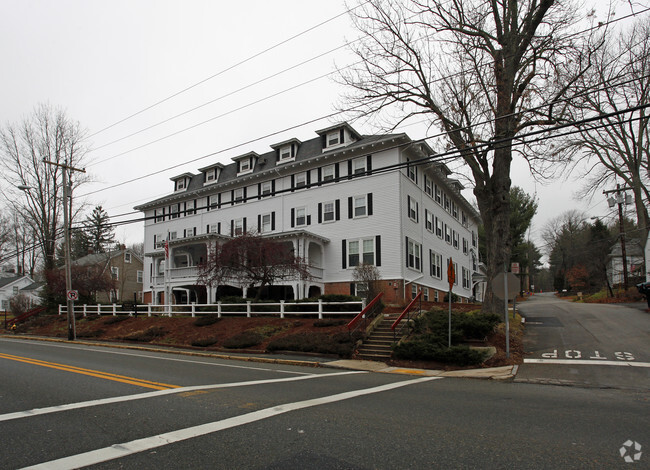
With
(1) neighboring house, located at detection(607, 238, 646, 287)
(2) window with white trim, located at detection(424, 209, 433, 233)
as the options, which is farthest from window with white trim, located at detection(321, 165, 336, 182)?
(1) neighboring house, located at detection(607, 238, 646, 287)

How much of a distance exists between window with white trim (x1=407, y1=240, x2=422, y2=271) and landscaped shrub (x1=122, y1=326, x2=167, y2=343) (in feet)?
49.2

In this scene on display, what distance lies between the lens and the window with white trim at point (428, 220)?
31.3 meters

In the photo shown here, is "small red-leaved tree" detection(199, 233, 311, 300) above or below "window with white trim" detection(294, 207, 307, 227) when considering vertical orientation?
below

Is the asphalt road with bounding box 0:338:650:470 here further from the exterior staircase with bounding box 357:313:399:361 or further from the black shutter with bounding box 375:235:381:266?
the black shutter with bounding box 375:235:381:266

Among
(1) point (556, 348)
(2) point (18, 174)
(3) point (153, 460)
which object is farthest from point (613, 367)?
(2) point (18, 174)

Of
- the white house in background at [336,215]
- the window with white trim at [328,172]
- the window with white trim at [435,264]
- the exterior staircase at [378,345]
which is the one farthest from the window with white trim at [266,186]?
the exterior staircase at [378,345]

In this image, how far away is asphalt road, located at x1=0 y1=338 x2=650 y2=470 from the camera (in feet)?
14.8

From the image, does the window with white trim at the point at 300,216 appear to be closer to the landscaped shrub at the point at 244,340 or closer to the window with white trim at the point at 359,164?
the window with white trim at the point at 359,164

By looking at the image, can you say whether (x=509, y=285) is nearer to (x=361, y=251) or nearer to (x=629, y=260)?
(x=361, y=251)

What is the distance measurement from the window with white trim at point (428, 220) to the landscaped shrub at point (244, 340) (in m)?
16.7

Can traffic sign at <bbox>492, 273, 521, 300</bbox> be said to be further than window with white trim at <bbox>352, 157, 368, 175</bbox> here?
No

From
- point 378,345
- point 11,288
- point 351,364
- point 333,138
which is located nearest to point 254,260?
point 378,345

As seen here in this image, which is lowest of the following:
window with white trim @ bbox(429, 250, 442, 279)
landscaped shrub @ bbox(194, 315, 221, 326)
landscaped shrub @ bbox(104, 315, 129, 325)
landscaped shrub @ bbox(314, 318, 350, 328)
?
landscaped shrub @ bbox(104, 315, 129, 325)

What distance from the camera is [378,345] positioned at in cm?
1620
